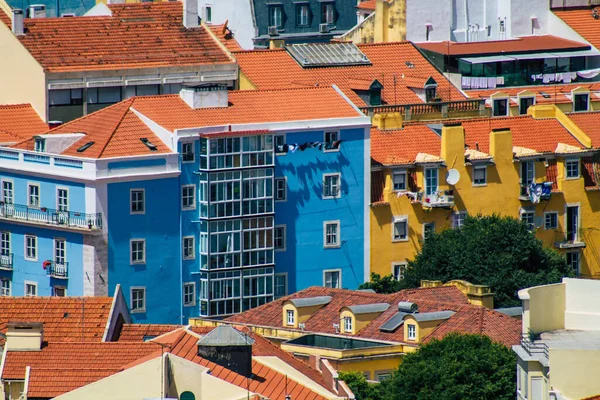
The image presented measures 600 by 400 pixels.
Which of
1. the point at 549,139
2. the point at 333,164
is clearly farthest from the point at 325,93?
the point at 549,139

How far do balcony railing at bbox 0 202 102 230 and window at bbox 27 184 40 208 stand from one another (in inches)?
9.1

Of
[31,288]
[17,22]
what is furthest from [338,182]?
[17,22]

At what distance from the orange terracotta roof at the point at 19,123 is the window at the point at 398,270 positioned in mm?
18981

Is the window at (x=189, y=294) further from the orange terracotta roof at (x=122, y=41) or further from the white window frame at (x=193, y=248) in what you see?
the orange terracotta roof at (x=122, y=41)

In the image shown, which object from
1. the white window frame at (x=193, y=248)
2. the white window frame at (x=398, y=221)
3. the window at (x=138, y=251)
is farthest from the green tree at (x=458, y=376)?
the white window frame at (x=398, y=221)

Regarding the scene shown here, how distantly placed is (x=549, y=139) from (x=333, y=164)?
14951mm

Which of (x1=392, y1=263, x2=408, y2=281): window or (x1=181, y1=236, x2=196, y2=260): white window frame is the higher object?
(x1=181, y1=236, x2=196, y2=260): white window frame

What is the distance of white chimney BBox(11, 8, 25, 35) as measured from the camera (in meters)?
146

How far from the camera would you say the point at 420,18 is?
175m

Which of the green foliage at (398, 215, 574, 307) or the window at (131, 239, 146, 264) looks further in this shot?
the green foliage at (398, 215, 574, 307)

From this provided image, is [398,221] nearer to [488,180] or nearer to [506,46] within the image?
[488,180]

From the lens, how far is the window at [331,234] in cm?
14250

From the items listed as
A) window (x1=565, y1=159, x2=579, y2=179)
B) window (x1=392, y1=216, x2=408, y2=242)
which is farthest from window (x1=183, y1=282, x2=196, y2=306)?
window (x1=565, y1=159, x2=579, y2=179)

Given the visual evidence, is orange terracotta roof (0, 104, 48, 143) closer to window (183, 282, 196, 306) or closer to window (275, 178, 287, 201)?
window (183, 282, 196, 306)
